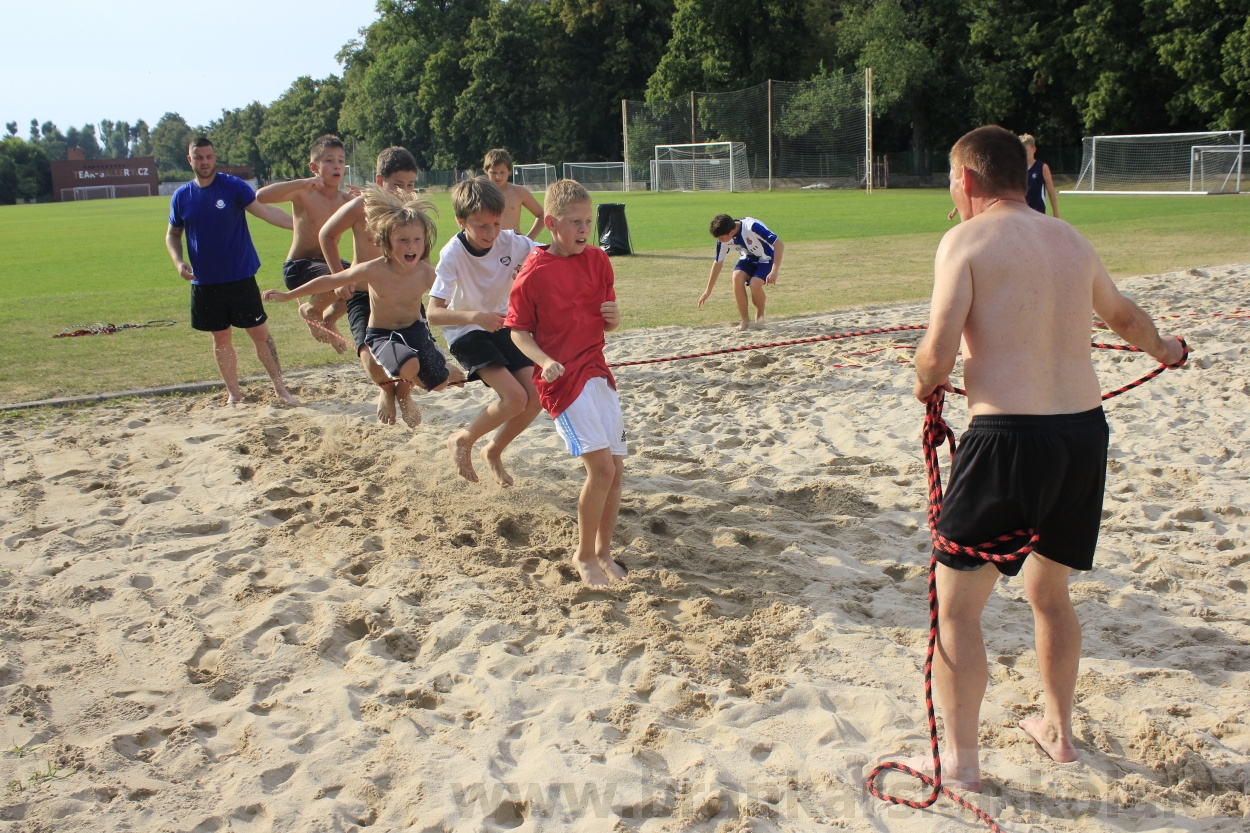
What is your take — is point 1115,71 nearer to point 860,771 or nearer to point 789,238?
point 789,238

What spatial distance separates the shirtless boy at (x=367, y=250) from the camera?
252 inches

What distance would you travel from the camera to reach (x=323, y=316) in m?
8.20

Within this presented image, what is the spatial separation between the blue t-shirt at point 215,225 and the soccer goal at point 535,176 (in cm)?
5005

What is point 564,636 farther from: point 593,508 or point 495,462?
point 495,462

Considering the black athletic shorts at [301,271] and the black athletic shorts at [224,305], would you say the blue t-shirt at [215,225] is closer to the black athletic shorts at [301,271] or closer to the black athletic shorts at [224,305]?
the black athletic shorts at [224,305]

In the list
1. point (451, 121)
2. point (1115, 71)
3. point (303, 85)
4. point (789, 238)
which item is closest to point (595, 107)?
point (451, 121)

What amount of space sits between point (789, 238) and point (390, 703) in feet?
61.5

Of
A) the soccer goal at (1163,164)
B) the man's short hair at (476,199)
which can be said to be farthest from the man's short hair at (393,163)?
the soccer goal at (1163,164)

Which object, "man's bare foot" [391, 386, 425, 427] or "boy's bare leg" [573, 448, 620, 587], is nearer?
"boy's bare leg" [573, 448, 620, 587]

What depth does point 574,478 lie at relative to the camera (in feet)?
Result: 20.2

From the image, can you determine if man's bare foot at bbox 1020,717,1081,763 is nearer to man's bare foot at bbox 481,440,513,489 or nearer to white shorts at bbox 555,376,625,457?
white shorts at bbox 555,376,625,457

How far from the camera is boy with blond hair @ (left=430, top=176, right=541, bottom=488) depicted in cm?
516

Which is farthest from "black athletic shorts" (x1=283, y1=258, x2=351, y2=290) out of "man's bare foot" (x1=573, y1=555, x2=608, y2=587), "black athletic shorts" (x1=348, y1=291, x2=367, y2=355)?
"man's bare foot" (x1=573, y1=555, x2=608, y2=587)

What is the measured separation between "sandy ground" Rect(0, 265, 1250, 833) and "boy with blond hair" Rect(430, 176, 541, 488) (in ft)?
1.37
